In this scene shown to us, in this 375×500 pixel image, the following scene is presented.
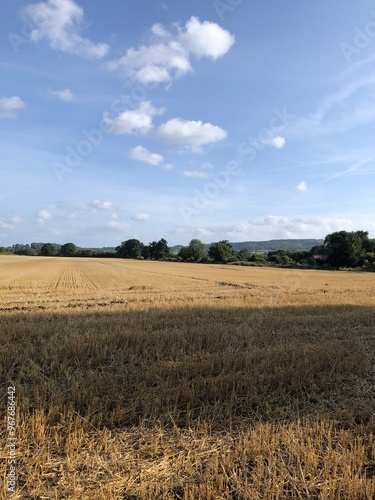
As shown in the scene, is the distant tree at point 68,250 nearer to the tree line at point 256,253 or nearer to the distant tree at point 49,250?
the tree line at point 256,253

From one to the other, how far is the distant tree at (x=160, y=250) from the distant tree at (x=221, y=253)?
29.8 meters

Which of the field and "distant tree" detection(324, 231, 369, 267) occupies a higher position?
"distant tree" detection(324, 231, 369, 267)

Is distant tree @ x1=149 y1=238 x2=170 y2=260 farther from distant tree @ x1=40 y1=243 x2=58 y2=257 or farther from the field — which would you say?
the field

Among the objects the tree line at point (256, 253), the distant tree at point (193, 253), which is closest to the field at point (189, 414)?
the tree line at point (256, 253)

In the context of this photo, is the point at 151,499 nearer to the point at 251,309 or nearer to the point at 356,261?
the point at 251,309

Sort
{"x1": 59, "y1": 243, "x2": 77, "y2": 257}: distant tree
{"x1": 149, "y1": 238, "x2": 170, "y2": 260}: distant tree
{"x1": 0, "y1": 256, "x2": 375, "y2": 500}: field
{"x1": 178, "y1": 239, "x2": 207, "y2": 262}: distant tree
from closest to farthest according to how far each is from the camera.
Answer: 1. {"x1": 0, "y1": 256, "x2": 375, "y2": 500}: field
2. {"x1": 178, "y1": 239, "x2": 207, "y2": 262}: distant tree
3. {"x1": 149, "y1": 238, "x2": 170, "y2": 260}: distant tree
4. {"x1": 59, "y1": 243, "x2": 77, "y2": 257}: distant tree

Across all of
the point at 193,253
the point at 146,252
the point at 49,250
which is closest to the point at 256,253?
the point at 193,253

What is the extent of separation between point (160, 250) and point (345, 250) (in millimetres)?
77868

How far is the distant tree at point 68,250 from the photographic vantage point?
16950 centimetres

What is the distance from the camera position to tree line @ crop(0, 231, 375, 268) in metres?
86.7

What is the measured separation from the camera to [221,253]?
116 meters

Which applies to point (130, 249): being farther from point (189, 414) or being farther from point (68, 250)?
point (189, 414)

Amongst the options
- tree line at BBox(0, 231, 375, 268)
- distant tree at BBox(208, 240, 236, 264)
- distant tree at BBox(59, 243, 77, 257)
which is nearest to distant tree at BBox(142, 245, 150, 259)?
tree line at BBox(0, 231, 375, 268)

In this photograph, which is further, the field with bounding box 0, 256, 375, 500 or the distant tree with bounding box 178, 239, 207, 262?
the distant tree with bounding box 178, 239, 207, 262
